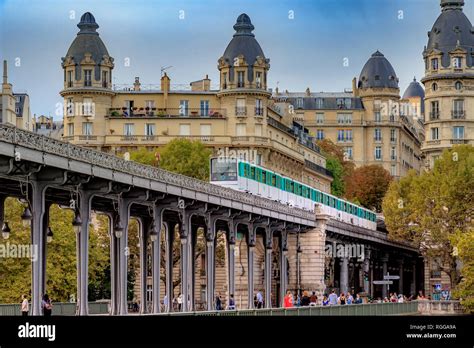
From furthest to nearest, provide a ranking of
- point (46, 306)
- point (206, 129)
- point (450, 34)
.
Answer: point (450, 34) < point (206, 129) < point (46, 306)

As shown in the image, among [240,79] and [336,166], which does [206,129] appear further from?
[336,166]

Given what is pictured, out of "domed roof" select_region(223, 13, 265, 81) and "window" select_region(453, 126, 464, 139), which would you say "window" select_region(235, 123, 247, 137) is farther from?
"window" select_region(453, 126, 464, 139)

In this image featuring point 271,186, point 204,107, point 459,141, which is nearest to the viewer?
point 271,186

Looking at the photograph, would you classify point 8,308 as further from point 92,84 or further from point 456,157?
point 92,84

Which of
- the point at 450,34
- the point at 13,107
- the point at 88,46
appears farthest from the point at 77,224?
the point at 450,34

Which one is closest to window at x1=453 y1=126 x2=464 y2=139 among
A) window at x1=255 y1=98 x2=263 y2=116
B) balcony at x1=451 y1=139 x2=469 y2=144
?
balcony at x1=451 y1=139 x2=469 y2=144

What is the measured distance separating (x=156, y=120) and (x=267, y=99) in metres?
12.1

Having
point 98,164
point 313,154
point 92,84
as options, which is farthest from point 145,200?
point 313,154

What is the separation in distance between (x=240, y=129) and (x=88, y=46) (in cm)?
1758

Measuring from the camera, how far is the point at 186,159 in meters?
127

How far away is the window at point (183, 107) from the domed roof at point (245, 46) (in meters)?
6.21

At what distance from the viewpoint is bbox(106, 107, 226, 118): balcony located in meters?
147

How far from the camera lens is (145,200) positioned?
218 feet

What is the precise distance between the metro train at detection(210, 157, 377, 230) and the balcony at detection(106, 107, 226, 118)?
23.6 meters
